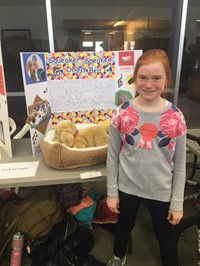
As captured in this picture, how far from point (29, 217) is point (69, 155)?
2.05ft

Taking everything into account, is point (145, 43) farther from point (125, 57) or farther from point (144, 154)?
point (144, 154)

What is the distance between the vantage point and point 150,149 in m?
0.99

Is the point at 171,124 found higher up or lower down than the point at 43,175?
higher up

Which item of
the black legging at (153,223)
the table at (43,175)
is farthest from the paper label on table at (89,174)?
the black legging at (153,223)

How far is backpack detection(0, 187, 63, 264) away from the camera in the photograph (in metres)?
1.50

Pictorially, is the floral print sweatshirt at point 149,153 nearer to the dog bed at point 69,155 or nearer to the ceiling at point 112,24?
the dog bed at point 69,155

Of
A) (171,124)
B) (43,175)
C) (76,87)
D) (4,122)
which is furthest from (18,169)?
(171,124)

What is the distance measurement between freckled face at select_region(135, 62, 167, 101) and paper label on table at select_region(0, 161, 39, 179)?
672mm

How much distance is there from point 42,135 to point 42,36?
2.12 m

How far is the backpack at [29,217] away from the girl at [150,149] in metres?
0.60

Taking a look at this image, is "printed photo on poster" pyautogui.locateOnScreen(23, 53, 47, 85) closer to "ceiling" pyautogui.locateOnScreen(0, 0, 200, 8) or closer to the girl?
Result: the girl

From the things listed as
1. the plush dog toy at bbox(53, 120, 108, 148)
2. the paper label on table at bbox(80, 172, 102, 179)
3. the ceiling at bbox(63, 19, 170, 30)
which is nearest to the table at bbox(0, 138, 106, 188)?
the paper label on table at bbox(80, 172, 102, 179)

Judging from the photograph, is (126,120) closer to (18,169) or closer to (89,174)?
(89,174)

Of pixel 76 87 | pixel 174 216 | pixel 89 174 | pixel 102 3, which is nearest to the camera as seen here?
pixel 174 216
